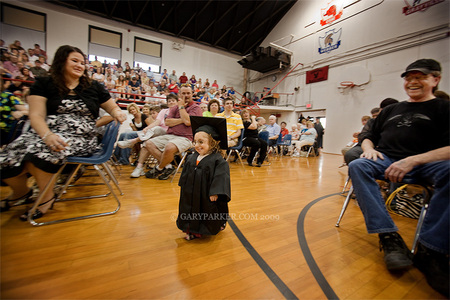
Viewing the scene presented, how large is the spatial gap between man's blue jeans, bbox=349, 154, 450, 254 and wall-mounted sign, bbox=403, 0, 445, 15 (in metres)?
9.53

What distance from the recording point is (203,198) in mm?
1377

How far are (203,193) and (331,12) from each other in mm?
12782

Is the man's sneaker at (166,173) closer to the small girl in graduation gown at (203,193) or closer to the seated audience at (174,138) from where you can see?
the seated audience at (174,138)

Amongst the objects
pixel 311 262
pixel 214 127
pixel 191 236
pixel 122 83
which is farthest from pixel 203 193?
pixel 122 83

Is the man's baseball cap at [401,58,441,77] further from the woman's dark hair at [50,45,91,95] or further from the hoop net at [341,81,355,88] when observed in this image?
the hoop net at [341,81,355,88]

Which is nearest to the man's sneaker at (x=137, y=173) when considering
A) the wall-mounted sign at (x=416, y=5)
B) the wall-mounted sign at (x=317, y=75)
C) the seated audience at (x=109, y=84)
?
the seated audience at (x=109, y=84)

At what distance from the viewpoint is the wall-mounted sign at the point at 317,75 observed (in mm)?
10000

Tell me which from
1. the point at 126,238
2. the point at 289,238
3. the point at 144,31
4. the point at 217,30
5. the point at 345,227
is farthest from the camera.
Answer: the point at 217,30

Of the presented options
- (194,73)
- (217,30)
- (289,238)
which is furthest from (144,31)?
(289,238)

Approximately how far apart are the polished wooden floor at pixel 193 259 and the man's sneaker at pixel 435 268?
0.15 feet

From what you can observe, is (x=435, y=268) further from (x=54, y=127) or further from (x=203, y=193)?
(x=54, y=127)

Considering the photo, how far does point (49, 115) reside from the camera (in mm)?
1566

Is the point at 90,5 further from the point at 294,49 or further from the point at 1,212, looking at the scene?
the point at 1,212

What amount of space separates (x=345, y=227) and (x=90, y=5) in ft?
48.9
